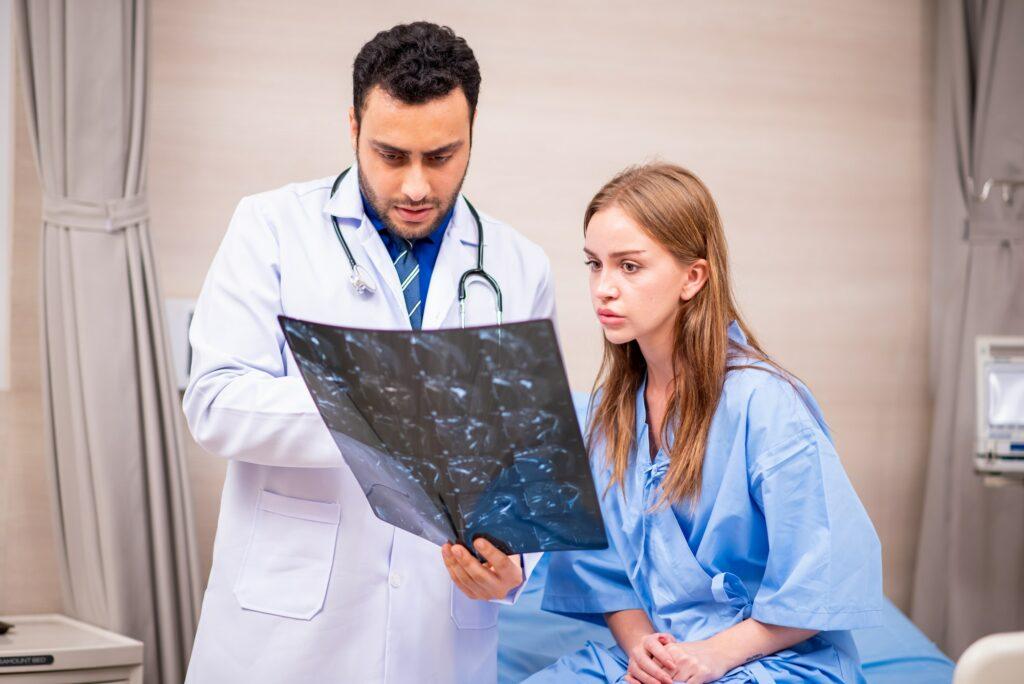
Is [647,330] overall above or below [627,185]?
below

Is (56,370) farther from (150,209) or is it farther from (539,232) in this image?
(539,232)

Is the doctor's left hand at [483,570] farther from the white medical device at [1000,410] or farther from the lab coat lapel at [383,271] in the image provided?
the white medical device at [1000,410]

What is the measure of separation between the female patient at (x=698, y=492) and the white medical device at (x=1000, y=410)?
1.58 metres

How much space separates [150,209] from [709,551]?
202 cm

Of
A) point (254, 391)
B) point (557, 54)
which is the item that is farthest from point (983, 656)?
point (557, 54)

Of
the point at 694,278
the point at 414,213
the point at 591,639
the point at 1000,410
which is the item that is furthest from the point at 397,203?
the point at 1000,410

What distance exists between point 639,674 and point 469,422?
0.56 meters

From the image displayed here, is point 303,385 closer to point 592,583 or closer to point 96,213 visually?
point 592,583

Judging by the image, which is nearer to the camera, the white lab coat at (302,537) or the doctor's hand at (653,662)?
the doctor's hand at (653,662)

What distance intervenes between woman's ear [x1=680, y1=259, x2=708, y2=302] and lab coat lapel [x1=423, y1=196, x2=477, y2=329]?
0.38 meters

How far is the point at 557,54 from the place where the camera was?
3.20 metres

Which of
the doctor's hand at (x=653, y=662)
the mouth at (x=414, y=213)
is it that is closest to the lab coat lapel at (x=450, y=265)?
the mouth at (x=414, y=213)

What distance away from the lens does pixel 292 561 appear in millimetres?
1604

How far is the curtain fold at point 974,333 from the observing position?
3.28 metres
